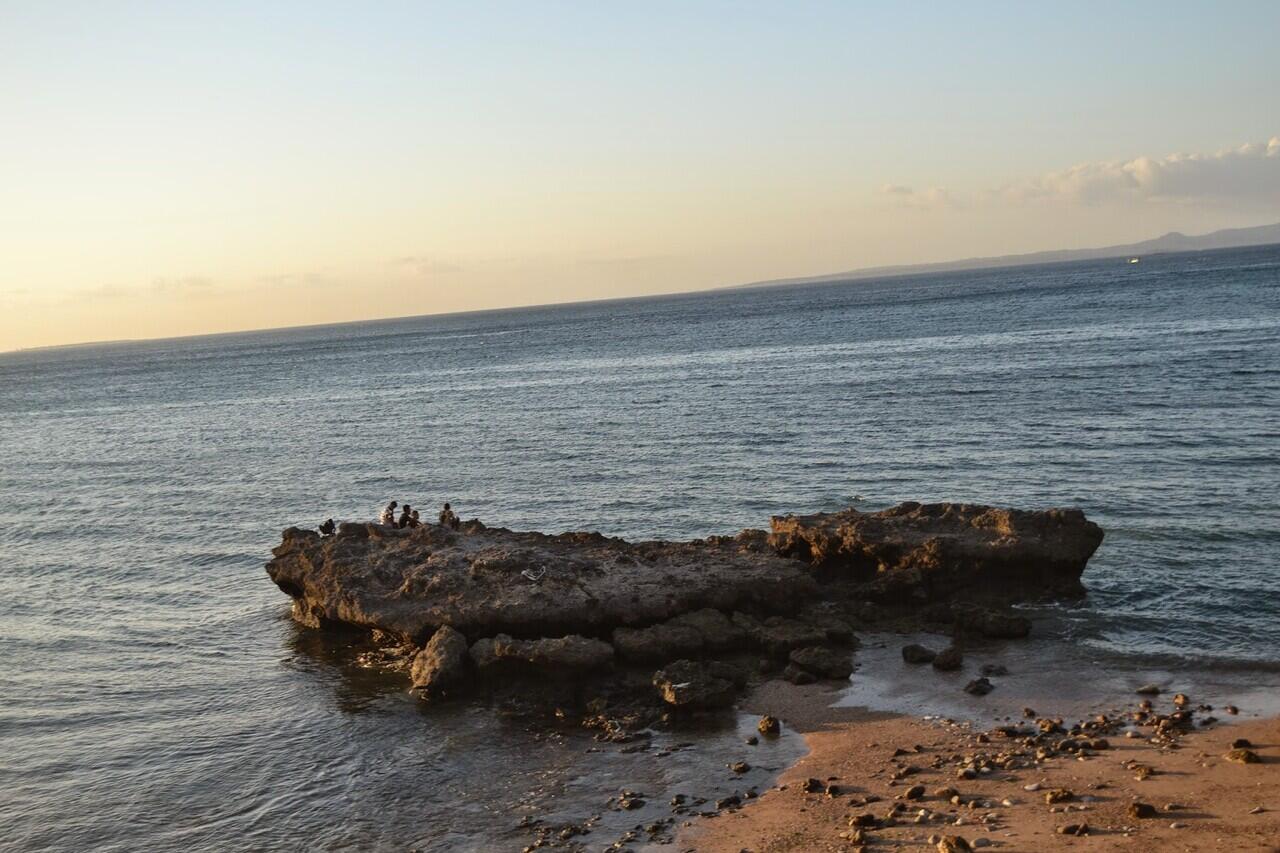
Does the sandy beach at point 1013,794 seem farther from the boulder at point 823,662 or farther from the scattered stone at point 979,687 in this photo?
the boulder at point 823,662

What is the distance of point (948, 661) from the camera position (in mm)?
21766

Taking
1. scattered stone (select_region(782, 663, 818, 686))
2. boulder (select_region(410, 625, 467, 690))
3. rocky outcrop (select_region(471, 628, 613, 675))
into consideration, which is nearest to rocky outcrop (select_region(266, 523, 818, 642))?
boulder (select_region(410, 625, 467, 690))

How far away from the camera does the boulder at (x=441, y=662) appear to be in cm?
2242

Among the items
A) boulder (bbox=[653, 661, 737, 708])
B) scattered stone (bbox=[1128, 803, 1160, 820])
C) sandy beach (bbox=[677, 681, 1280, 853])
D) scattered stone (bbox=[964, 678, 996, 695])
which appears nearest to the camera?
sandy beach (bbox=[677, 681, 1280, 853])

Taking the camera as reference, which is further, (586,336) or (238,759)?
(586,336)

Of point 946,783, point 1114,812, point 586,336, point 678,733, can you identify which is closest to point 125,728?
point 678,733

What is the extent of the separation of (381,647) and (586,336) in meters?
141

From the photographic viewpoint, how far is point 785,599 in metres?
25.0

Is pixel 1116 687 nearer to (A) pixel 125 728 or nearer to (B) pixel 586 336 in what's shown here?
(A) pixel 125 728

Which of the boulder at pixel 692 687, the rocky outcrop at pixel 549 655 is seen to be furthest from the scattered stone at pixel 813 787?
the rocky outcrop at pixel 549 655

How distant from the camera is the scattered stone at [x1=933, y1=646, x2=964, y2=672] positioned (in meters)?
21.8

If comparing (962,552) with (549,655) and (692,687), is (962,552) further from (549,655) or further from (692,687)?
(549,655)

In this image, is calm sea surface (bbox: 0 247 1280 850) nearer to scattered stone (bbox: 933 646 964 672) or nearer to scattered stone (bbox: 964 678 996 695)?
scattered stone (bbox: 933 646 964 672)

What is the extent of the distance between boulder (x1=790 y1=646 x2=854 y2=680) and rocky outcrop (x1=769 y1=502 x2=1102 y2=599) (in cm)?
386
